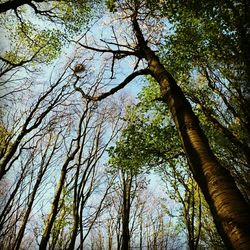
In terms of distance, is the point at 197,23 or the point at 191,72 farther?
the point at 191,72

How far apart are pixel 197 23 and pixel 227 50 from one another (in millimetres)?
1443

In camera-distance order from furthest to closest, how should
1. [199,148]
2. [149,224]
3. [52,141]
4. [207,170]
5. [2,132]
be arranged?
[149,224], [52,141], [2,132], [199,148], [207,170]

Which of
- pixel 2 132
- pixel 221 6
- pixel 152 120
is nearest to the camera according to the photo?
pixel 221 6

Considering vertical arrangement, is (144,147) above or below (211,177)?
above

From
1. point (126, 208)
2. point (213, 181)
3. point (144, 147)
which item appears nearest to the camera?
point (213, 181)

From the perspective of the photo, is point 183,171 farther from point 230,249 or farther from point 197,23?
point 230,249

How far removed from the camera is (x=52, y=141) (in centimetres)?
2042

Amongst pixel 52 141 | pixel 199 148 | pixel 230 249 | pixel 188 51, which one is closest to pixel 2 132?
pixel 52 141

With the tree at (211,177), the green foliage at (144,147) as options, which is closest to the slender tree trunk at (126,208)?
the green foliage at (144,147)

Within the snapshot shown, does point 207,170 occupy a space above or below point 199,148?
below

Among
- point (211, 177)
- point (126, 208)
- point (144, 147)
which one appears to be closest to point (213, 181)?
point (211, 177)

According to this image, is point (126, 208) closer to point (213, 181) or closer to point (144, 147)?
point (144, 147)

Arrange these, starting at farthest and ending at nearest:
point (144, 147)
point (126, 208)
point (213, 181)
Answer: point (126, 208), point (144, 147), point (213, 181)

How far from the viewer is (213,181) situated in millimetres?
2900
